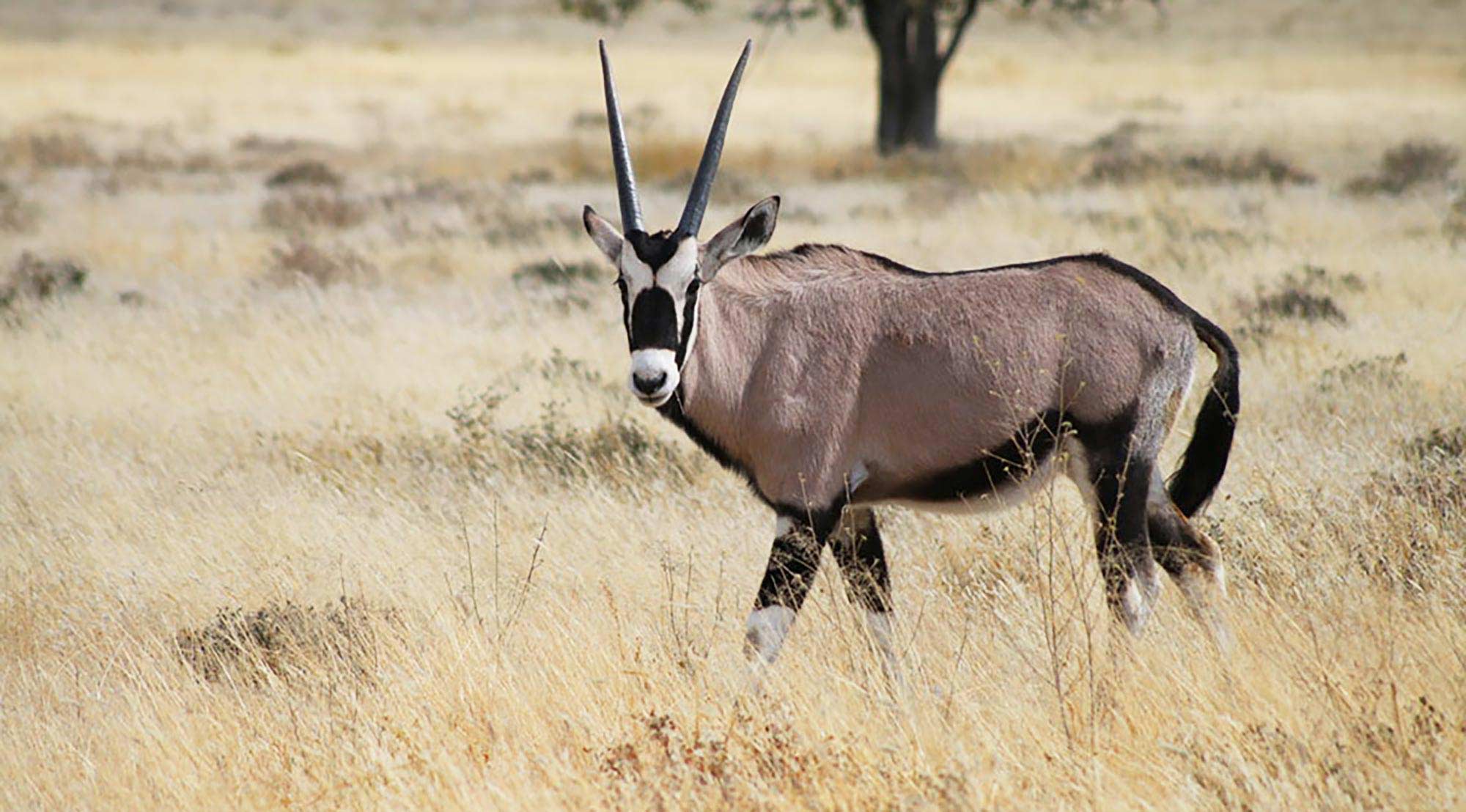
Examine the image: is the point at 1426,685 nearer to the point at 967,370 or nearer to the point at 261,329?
the point at 967,370

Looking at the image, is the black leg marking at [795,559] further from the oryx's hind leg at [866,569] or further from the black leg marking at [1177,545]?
the black leg marking at [1177,545]

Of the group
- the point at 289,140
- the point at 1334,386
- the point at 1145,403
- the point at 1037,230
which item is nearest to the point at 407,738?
the point at 1145,403

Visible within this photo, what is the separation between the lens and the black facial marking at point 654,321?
5230mm

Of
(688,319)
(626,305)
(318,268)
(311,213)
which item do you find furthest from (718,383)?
(311,213)

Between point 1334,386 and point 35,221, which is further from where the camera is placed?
point 35,221

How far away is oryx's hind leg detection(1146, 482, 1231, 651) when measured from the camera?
5.72m

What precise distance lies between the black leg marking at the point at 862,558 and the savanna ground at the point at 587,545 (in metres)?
0.13

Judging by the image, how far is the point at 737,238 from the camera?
558 cm

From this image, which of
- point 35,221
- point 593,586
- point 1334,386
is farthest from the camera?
point 35,221

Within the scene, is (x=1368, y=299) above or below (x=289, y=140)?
above

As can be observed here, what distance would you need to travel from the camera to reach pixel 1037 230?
56.5 feet

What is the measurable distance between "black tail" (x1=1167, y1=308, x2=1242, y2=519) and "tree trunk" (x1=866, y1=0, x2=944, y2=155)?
2238cm

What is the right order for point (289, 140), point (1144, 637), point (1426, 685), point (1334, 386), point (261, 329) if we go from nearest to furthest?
1. point (1426, 685)
2. point (1144, 637)
3. point (1334, 386)
4. point (261, 329)
5. point (289, 140)

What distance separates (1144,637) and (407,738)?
2.36m
